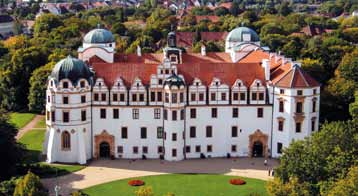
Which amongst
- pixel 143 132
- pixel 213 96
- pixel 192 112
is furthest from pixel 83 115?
pixel 213 96

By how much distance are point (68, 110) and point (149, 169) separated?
12.5m

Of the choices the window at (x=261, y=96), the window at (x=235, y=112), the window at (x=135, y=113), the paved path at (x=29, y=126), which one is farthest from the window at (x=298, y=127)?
the paved path at (x=29, y=126)

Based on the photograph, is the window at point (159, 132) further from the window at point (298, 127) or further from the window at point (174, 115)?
the window at point (298, 127)

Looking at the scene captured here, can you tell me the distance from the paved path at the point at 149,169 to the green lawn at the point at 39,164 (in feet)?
4.46

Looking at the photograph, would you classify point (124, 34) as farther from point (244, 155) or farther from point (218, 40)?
point (244, 155)

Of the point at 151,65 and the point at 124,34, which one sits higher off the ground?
the point at 124,34

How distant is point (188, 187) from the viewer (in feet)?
236

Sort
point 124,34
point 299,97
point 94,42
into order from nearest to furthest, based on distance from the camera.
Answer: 1. point 299,97
2. point 94,42
3. point 124,34

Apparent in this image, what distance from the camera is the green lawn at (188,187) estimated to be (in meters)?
69.9

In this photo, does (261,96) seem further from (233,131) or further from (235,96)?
(233,131)

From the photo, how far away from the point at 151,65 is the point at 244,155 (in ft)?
55.2

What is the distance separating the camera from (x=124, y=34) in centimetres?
18400

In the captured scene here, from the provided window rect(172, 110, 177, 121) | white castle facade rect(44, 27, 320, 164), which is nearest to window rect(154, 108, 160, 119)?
white castle facade rect(44, 27, 320, 164)

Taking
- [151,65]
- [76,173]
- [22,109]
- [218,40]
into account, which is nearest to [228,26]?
[218,40]
